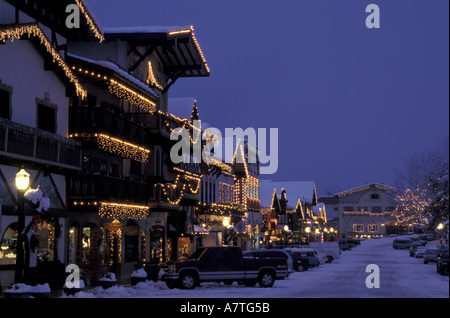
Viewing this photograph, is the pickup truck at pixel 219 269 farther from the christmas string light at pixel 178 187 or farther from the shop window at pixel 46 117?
the christmas string light at pixel 178 187

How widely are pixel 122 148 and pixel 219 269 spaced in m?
8.07

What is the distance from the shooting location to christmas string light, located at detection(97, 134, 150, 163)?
30.1 m

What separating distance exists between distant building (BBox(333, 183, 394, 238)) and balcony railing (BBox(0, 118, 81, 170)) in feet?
424

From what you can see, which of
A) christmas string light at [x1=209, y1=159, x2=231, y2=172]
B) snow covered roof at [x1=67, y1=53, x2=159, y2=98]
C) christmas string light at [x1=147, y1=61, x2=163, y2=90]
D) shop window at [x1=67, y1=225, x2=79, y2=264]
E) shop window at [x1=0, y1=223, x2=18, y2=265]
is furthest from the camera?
christmas string light at [x1=209, y1=159, x2=231, y2=172]

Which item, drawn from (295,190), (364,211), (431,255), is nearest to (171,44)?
(431,255)

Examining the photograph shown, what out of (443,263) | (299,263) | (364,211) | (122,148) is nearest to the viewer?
(122,148)

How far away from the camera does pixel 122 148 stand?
32.8m

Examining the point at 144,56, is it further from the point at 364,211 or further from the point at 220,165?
the point at 364,211

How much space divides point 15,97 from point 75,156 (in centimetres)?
445

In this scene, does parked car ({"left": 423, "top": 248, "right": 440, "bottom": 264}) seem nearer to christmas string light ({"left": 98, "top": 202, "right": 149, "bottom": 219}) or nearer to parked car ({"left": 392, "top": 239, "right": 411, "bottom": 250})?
christmas string light ({"left": 98, "top": 202, "right": 149, "bottom": 219})

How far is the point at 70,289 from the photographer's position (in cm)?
2222

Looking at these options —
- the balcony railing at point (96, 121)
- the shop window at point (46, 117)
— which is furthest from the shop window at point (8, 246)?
the balcony railing at point (96, 121)

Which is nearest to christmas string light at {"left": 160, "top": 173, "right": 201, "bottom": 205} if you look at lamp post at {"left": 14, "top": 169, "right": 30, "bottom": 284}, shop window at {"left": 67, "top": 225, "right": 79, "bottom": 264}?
shop window at {"left": 67, "top": 225, "right": 79, "bottom": 264}
